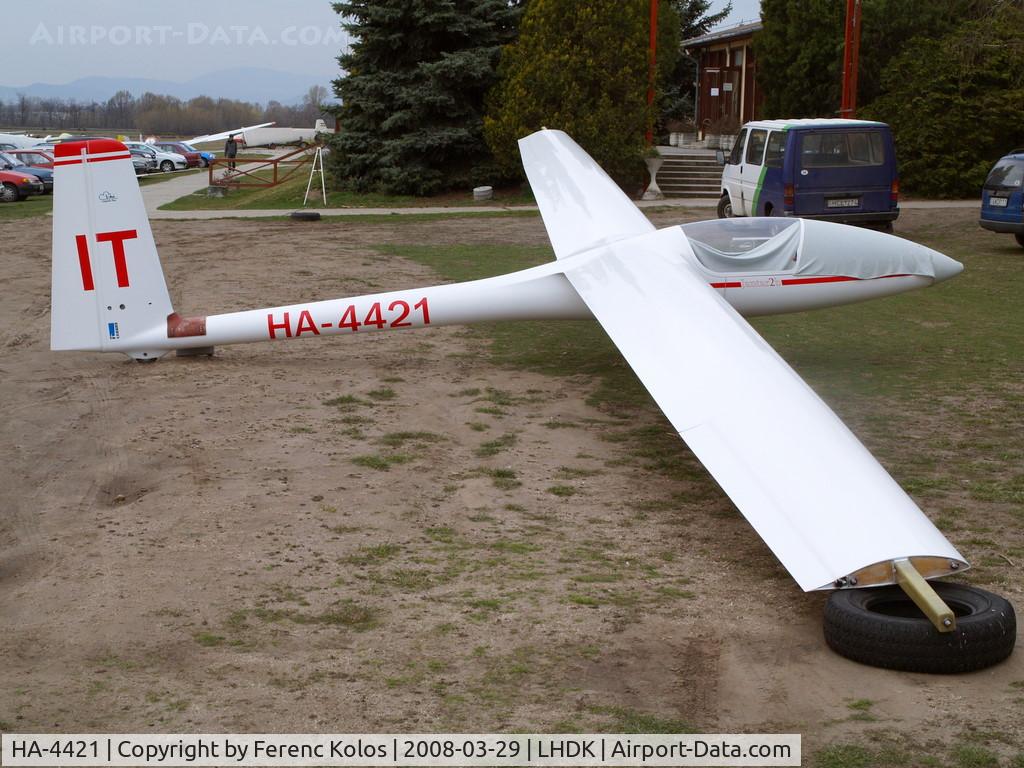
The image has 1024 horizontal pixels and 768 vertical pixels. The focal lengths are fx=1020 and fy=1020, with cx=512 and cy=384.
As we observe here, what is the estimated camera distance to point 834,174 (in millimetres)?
17328

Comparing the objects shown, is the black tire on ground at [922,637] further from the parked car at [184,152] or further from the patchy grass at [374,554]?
the parked car at [184,152]

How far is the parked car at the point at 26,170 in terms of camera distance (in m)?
31.4

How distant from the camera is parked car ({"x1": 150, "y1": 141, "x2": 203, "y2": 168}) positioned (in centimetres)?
4994

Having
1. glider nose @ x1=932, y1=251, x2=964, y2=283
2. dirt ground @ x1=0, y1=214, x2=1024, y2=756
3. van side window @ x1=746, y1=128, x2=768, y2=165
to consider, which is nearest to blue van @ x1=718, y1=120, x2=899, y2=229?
van side window @ x1=746, y1=128, x2=768, y2=165

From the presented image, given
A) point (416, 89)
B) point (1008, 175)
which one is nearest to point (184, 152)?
point (416, 89)

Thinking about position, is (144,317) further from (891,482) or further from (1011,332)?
(1011,332)

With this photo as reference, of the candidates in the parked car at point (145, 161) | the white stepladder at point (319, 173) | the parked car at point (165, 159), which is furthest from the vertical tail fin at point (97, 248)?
the parked car at point (165, 159)

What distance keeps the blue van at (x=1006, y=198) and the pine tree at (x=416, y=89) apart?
14716 mm

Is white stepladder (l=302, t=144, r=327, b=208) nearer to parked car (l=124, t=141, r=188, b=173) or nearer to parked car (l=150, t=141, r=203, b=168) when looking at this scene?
parked car (l=124, t=141, r=188, b=173)

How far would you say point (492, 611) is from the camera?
5383 mm

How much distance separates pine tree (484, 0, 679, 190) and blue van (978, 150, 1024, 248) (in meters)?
11.5

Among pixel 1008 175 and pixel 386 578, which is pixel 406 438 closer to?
pixel 386 578

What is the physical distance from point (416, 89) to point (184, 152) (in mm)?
26948

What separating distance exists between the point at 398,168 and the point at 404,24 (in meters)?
3.95
